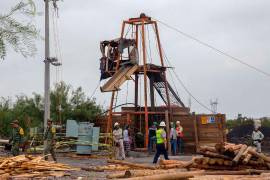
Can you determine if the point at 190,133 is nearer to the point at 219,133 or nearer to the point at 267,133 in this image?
the point at 219,133

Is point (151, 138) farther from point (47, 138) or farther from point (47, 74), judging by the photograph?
point (47, 138)

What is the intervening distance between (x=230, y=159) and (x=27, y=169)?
21.6 feet

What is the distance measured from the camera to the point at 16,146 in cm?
Answer: 2312

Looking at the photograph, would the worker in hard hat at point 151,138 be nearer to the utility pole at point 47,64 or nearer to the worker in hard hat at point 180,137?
the worker in hard hat at point 180,137

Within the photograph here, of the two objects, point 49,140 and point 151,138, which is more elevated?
point 151,138

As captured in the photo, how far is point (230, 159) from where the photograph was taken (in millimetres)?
17656

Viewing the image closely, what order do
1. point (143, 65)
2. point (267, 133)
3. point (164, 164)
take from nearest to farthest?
point (164, 164), point (143, 65), point (267, 133)

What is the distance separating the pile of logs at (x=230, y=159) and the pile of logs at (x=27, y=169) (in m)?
4.83

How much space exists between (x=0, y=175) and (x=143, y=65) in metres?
20.3

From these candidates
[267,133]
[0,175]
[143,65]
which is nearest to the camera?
[0,175]

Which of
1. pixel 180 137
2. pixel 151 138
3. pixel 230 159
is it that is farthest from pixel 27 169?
pixel 180 137

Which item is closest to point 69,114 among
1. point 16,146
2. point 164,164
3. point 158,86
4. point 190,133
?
point 158,86

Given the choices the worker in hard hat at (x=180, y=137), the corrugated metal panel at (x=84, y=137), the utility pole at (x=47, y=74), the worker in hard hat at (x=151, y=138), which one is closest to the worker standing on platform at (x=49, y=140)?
the utility pole at (x=47, y=74)

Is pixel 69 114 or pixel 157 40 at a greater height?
pixel 157 40
